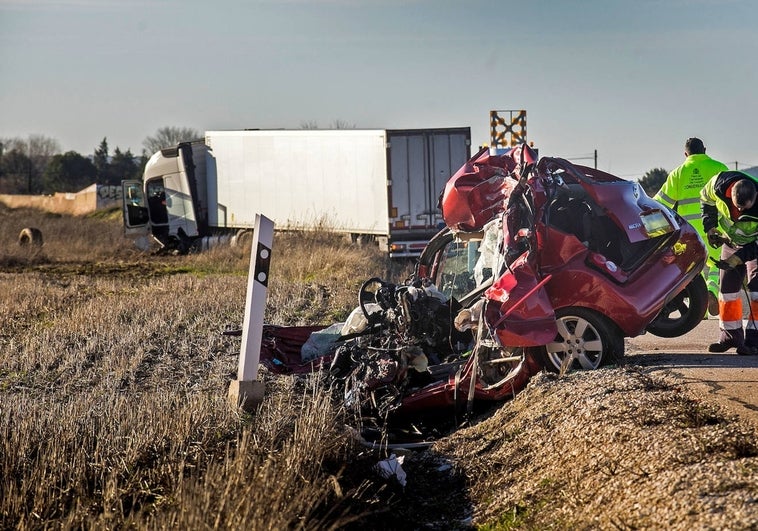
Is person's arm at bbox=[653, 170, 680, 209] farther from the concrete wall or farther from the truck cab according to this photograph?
the concrete wall

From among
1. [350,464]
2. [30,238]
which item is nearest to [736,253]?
[350,464]

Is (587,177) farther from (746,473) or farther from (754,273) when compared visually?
(746,473)

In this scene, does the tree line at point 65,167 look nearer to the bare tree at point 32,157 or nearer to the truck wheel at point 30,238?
the bare tree at point 32,157

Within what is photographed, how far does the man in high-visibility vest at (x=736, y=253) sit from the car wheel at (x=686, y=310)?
22 centimetres

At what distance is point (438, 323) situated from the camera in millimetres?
9094

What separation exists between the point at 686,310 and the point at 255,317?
12.2ft

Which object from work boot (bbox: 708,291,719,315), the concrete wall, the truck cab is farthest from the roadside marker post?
the concrete wall

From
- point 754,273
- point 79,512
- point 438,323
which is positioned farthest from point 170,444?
point 754,273

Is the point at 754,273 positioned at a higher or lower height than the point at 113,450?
higher

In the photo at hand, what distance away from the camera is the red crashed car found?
8.08m

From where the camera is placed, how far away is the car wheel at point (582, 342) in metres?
8.06

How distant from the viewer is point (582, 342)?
26.7 ft

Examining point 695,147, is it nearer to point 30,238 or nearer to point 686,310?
point 686,310

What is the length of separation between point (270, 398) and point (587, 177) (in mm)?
2942
